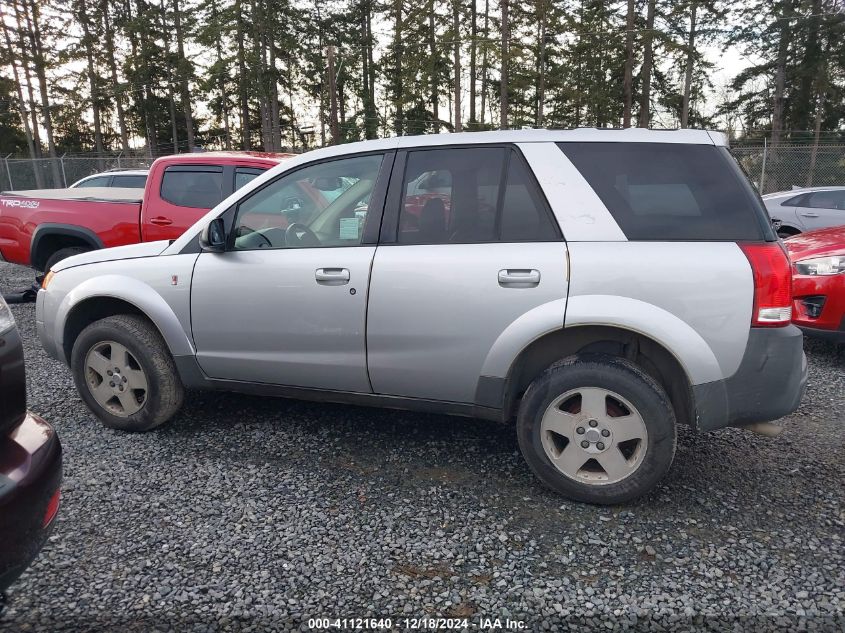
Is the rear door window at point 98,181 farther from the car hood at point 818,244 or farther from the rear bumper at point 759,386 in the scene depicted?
the rear bumper at point 759,386

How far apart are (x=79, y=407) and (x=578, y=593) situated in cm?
362

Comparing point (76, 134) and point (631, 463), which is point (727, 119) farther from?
point (76, 134)

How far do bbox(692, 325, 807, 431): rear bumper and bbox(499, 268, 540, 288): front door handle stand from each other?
0.88m

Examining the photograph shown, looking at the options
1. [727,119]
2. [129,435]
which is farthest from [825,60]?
[129,435]

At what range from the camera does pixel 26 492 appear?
6.06ft

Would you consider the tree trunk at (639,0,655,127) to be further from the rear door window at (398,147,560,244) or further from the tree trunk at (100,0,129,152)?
the tree trunk at (100,0,129,152)

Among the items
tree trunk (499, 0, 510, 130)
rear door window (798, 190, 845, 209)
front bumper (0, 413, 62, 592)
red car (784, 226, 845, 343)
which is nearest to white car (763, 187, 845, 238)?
rear door window (798, 190, 845, 209)

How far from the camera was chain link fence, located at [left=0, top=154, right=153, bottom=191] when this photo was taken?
81.6 ft

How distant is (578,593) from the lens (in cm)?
225

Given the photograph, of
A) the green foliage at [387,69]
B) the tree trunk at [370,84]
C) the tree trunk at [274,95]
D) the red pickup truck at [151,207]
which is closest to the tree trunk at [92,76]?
the green foliage at [387,69]

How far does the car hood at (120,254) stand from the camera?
3674 millimetres

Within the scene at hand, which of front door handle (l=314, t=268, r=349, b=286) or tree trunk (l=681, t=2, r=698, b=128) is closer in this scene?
front door handle (l=314, t=268, r=349, b=286)

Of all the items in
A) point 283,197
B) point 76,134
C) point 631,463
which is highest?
point 76,134

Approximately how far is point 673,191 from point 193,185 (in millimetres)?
5515
